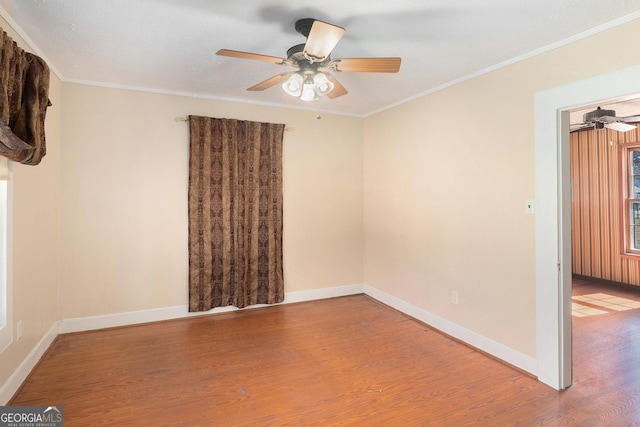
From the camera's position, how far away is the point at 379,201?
14.8 ft

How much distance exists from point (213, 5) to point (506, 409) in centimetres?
308

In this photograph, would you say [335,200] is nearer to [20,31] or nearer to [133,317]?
[133,317]

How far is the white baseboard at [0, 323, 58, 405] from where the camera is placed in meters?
2.24

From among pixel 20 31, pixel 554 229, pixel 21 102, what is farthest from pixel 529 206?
pixel 20 31

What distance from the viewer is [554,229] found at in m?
2.50

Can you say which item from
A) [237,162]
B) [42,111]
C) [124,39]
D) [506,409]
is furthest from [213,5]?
[506,409]

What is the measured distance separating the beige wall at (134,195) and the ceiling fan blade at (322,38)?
224 centimetres

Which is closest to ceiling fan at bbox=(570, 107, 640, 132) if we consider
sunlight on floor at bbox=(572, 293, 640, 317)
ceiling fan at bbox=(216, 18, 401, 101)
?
sunlight on floor at bbox=(572, 293, 640, 317)

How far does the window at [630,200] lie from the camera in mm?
5043

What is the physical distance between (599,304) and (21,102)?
6.02 meters

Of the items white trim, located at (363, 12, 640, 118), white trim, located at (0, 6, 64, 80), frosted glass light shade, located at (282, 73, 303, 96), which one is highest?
white trim, located at (0, 6, 64, 80)

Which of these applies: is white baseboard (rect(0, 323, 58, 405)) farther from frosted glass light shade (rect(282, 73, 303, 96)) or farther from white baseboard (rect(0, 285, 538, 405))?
frosted glass light shade (rect(282, 73, 303, 96))

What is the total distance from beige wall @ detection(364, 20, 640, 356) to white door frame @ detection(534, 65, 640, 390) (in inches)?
3.6

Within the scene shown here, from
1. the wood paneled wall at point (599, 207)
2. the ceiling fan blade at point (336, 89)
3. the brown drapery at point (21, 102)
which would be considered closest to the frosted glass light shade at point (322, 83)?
the ceiling fan blade at point (336, 89)
